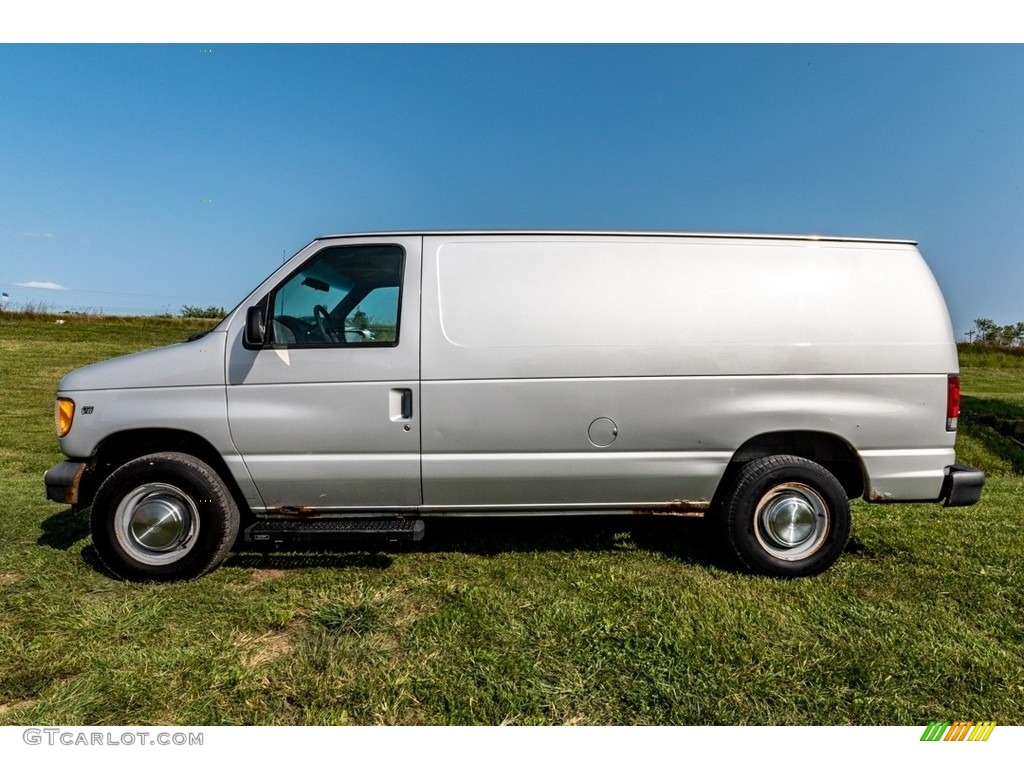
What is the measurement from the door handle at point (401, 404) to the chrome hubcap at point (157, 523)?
4.52 ft

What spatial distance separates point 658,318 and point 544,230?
0.94 meters

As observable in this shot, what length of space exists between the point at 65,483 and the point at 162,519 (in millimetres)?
622

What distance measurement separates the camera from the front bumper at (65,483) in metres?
3.68

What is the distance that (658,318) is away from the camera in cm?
376

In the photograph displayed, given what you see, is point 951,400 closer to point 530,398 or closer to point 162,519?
point 530,398

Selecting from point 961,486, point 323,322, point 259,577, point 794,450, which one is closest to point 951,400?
point 961,486

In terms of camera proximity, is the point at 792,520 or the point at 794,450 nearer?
the point at 792,520

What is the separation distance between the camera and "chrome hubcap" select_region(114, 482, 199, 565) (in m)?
3.71

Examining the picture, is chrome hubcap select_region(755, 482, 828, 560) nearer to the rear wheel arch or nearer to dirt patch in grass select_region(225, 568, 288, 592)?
the rear wheel arch

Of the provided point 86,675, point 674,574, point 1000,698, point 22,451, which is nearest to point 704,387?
point 674,574

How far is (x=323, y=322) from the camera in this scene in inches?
151

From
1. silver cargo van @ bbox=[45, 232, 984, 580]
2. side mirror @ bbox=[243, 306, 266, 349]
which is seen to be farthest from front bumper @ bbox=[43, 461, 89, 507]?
side mirror @ bbox=[243, 306, 266, 349]

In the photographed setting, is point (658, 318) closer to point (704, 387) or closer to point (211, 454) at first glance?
point (704, 387)
